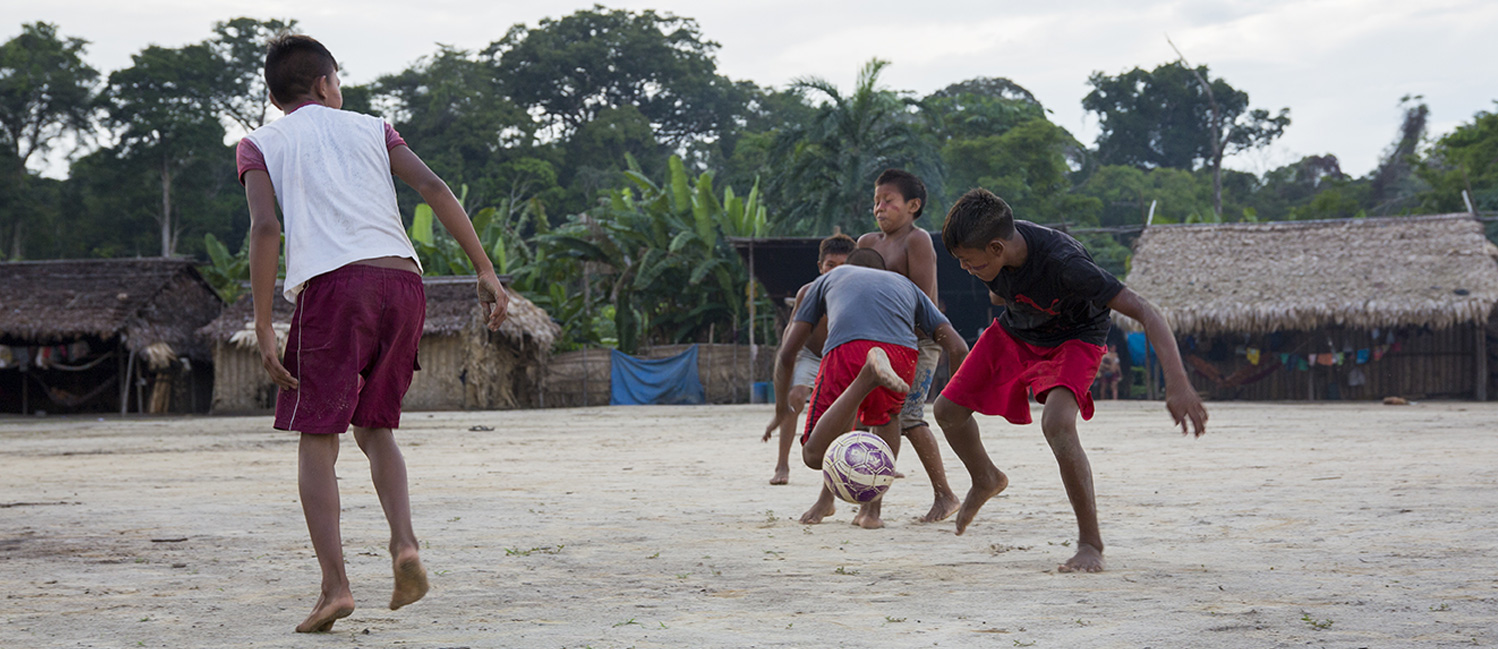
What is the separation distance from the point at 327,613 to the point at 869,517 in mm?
2565

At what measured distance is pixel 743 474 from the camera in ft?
25.4

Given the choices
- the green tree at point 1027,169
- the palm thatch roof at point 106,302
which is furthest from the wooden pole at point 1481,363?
the palm thatch roof at point 106,302

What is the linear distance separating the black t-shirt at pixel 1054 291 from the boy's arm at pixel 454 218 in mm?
1582

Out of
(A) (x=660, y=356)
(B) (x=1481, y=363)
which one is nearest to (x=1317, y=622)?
(A) (x=660, y=356)

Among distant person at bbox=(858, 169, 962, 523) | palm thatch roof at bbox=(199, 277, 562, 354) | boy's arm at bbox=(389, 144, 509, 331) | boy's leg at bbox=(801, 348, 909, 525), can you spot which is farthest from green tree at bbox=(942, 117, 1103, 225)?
boy's arm at bbox=(389, 144, 509, 331)

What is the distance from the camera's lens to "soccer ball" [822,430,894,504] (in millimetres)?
4746

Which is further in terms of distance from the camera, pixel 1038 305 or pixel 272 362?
pixel 1038 305

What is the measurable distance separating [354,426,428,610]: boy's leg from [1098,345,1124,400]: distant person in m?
24.0

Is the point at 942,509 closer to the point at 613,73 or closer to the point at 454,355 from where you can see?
the point at 454,355

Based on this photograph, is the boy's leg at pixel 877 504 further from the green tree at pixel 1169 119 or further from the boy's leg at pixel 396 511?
the green tree at pixel 1169 119

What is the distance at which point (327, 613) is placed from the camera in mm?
2902

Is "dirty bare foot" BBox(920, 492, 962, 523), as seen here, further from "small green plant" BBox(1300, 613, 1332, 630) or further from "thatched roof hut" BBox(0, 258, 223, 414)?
"thatched roof hut" BBox(0, 258, 223, 414)

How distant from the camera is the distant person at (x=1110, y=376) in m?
26.2

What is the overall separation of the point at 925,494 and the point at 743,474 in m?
1.67
